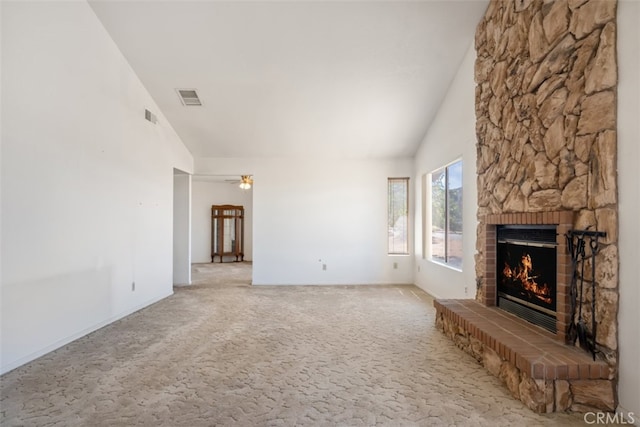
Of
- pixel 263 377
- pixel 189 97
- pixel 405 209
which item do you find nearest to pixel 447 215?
pixel 405 209

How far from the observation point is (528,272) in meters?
3.20

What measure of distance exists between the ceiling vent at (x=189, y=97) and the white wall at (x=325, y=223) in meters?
1.99

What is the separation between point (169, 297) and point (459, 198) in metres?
4.76

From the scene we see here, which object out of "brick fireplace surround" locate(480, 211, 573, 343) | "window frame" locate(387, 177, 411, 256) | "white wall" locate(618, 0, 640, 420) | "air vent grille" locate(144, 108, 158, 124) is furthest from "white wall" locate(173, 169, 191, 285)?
"white wall" locate(618, 0, 640, 420)

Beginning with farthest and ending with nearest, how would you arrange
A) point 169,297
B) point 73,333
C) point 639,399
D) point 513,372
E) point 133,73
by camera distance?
point 169,297 < point 133,73 < point 73,333 < point 513,372 < point 639,399

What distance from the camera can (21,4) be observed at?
3029mm

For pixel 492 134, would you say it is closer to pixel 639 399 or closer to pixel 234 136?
pixel 639 399

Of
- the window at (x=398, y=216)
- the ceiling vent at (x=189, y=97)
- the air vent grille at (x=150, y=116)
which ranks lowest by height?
the window at (x=398, y=216)

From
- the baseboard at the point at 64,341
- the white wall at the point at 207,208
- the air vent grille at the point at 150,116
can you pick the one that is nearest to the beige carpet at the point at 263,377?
the baseboard at the point at 64,341

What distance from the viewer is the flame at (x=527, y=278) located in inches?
116

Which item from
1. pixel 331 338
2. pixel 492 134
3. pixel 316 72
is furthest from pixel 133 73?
pixel 492 134

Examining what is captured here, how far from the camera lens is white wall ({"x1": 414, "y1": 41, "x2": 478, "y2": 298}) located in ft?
13.9

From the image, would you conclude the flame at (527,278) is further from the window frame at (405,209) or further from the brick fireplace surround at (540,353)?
the window frame at (405,209)

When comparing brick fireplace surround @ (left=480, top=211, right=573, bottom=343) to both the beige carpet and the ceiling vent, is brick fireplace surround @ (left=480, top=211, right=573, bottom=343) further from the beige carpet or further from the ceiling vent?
the ceiling vent
